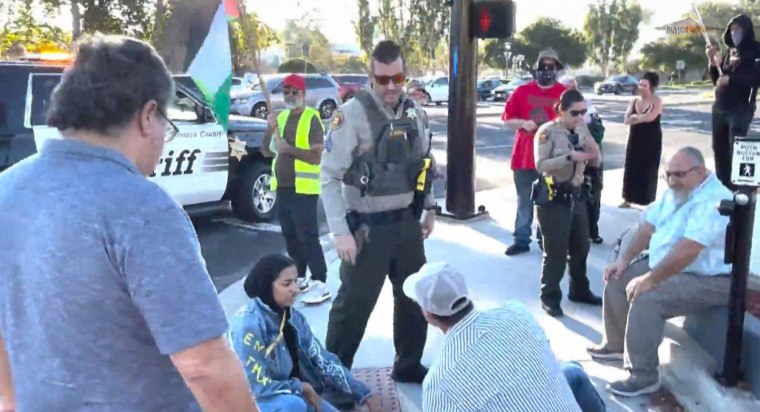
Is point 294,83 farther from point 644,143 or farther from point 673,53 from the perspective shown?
point 673,53

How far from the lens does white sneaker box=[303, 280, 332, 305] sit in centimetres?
554

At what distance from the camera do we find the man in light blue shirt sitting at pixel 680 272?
3807 mm

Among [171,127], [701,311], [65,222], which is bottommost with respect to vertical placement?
[701,311]

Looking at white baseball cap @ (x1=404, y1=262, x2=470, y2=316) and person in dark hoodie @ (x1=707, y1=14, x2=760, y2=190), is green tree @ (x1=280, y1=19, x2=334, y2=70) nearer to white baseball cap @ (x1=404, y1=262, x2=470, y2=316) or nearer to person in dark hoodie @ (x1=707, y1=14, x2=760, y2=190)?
person in dark hoodie @ (x1=707, y1=14, x2=760, y2=190)

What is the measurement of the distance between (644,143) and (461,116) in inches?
71.4

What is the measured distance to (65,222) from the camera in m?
1.62

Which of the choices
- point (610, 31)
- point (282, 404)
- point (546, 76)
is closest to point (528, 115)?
point (546, 76)

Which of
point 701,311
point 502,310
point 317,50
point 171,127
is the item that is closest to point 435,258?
point 701,311

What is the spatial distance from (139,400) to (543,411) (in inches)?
46.2

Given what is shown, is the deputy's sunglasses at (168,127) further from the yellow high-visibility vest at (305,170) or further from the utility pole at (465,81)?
the utility pole at (465,81)

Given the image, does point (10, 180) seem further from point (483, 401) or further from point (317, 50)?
point (317, 50)

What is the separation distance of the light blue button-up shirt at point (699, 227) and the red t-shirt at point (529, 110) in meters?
2.42

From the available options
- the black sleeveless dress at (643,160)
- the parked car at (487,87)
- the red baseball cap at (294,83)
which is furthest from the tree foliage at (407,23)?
the red baseball cap at (294,83)

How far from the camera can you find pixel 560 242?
5.11 m
